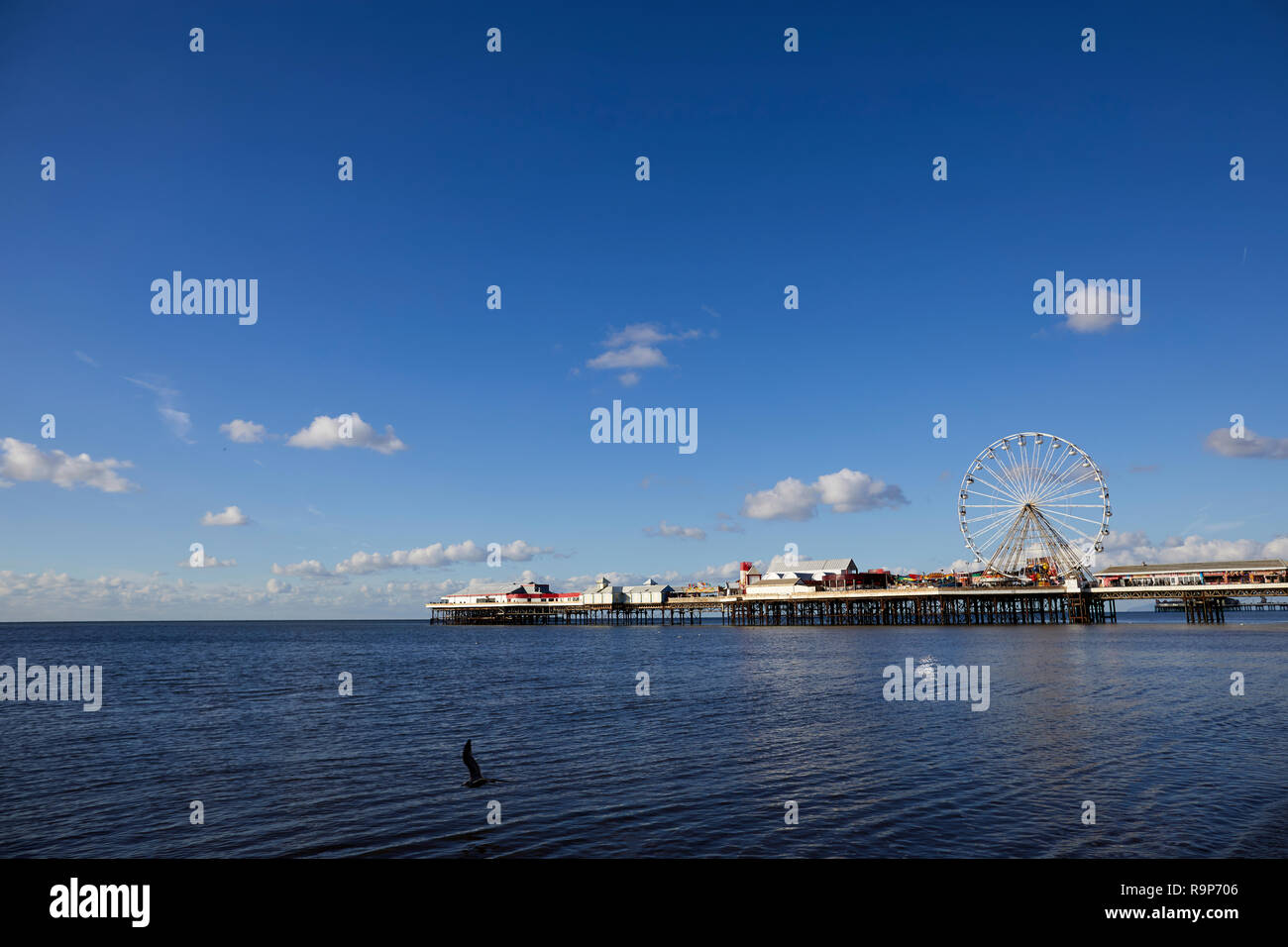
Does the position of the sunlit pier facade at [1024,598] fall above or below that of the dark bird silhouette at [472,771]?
below

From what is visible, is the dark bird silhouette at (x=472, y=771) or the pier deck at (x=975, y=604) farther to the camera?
the pier deck at (x=975, y=604)

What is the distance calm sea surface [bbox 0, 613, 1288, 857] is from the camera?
16875 mm

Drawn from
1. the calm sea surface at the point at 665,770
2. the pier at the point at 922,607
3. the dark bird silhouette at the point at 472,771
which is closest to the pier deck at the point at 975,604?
the pier at the point at 922,607

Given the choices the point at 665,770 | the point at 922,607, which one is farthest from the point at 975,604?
the point at 665,770

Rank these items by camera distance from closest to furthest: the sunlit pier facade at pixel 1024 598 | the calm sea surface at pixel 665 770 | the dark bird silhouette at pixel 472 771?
1. the calm sea surface at pixel 665 770
2. the dark bird silhouette at pixel 472 771
3. the sunlit pier facade at pixel 1024 598

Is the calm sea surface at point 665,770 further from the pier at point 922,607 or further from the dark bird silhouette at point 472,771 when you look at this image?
the pier at point 922,607

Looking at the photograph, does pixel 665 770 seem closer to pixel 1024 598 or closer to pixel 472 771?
pixel 472 771

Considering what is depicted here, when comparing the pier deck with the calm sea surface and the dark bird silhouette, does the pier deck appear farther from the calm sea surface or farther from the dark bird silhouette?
the dark bird silhouette

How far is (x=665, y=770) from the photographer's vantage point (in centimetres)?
2364

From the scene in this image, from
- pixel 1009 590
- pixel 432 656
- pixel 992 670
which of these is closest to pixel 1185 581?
pixel 1009 590

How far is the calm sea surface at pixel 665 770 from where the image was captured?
1688cm

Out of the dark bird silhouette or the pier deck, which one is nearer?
the dark bird silhouette

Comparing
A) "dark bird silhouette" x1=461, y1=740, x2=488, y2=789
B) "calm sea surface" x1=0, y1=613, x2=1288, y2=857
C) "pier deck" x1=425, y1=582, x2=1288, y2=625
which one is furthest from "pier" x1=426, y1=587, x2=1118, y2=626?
"dark bird silhouette" x1=461, y1=740, x2=488, y2=789
